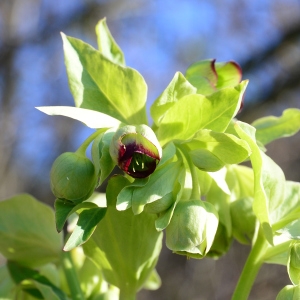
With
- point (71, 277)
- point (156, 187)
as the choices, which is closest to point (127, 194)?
point (156, 187)

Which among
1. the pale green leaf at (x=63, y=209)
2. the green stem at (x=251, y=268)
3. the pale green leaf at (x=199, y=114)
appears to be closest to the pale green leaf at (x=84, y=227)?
the pale green leaf at (x=63, y=209)

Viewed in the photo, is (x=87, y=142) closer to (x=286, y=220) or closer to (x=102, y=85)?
(x=102, y=85)

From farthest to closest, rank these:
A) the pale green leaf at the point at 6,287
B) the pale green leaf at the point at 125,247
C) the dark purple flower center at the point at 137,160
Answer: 1. the pale green leaf at the point at 6,287
2. the pale green leaf at the point at 125,247
3. the dark purple flower center at the point at 137,160

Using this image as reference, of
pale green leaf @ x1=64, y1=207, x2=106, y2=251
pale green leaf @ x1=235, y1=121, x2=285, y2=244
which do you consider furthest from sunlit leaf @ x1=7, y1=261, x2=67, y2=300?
pale green leaf @ x1=235, y1=121, x2=285, y2=244

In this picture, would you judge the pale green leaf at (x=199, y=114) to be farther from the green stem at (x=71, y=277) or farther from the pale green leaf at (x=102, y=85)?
the green stem at (x=71, y=277)

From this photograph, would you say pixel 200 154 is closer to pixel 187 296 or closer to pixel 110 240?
pixel 110 240

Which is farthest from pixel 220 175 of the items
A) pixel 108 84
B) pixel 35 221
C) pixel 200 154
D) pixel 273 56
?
pixel 273 56

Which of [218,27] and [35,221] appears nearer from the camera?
[35,221]
